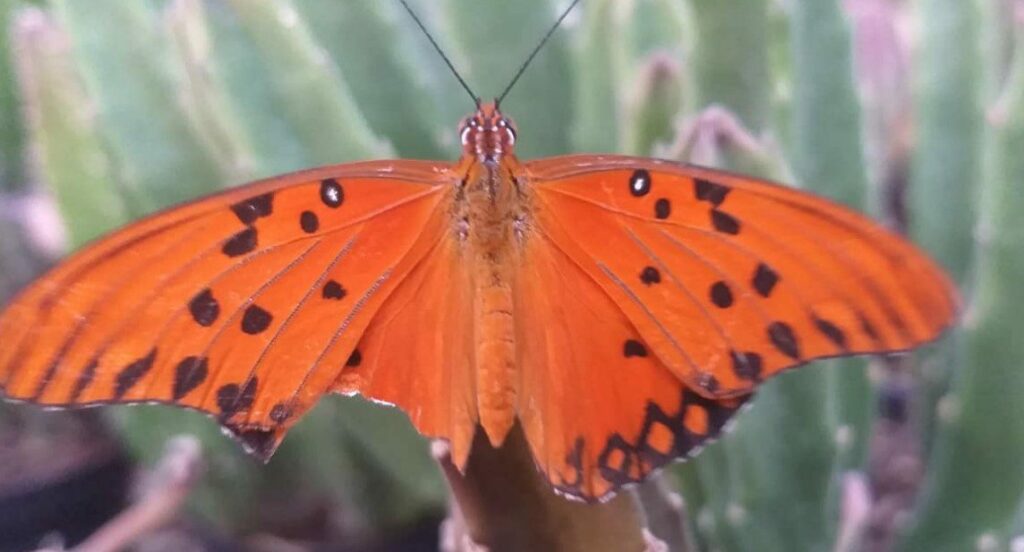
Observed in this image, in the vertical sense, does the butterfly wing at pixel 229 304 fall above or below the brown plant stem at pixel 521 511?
above

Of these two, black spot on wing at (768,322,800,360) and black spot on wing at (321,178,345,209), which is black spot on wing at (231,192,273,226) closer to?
black spot on wing at (321,178,345,209)

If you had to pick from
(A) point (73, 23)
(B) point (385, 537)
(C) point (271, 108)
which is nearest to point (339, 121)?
(C) point (271, 108)

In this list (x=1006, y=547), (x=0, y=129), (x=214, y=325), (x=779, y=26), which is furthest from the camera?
(x=0, y=129)

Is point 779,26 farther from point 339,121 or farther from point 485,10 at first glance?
point 339,121

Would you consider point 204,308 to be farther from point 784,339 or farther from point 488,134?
point 784,339

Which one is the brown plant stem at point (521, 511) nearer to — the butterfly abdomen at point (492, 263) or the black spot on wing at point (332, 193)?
the butterfly abdomen at point (492, 263)

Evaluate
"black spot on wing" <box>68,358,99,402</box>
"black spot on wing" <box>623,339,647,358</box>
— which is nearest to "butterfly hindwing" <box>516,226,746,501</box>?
"black spot on wing" <box>623,339,647,358</box>

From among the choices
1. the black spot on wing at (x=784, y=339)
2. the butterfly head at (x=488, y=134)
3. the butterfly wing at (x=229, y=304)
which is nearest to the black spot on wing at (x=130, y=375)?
the butterfly wing at (x=229, y=304)

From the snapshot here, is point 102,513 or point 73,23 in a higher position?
point 73,23

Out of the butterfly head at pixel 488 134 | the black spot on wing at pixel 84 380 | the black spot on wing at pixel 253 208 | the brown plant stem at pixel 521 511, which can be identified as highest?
the butterfly head at pixel 488 134
